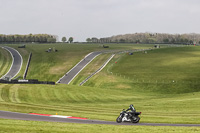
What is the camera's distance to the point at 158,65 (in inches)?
4523

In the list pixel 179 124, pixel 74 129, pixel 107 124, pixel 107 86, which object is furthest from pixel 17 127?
pixel 107 86

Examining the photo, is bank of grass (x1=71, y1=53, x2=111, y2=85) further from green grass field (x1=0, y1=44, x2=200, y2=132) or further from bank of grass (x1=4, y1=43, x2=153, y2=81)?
bank of grass (x1=4, y1=43, x2=153, y2=81)

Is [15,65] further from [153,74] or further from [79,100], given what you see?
[79,100]

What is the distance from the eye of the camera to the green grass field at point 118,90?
127 ft

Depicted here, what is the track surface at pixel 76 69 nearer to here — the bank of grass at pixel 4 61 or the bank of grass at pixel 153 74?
the bank of grass at pixel 153 74

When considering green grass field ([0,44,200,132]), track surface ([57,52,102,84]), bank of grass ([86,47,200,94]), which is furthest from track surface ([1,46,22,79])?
bank of grass ([86,47,200,94])

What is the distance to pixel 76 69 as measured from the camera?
388 ft

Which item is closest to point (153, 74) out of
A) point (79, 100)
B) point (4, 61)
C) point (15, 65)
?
point (79, 100)

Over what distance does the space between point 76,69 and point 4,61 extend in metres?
37.6

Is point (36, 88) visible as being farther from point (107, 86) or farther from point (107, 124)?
point (107, 124)

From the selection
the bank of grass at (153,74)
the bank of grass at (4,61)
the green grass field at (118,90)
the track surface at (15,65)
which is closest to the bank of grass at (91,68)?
the green grass field at (118,90)

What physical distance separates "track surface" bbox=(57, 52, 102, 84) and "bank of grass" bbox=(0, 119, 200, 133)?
72.7 m

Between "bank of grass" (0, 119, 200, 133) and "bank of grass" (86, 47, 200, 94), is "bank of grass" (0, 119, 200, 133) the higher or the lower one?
the higher one

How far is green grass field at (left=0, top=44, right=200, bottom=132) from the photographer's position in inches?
1523
